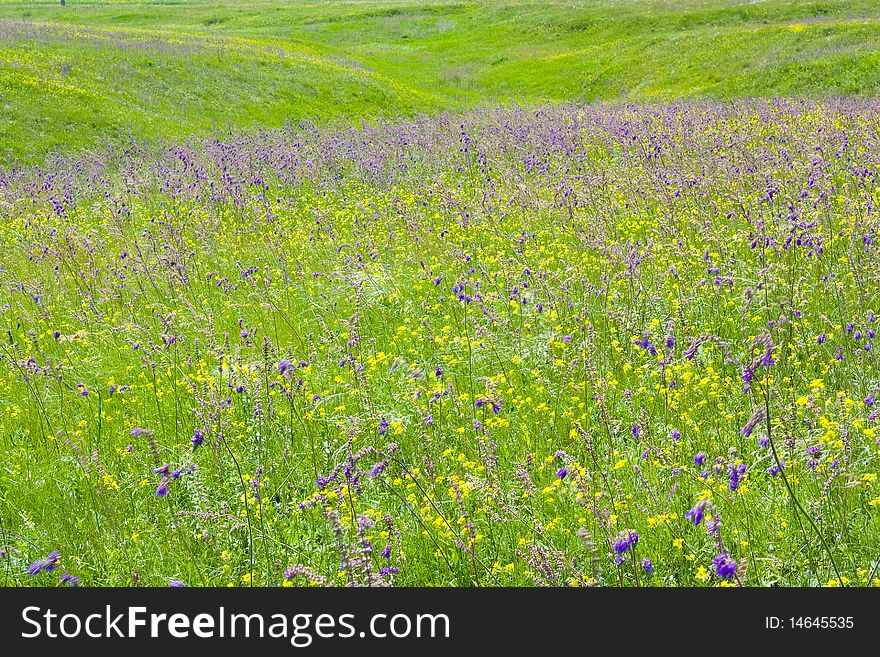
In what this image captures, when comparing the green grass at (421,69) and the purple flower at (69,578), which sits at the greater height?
the green grass at (421,69)

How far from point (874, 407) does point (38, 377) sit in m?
5.87

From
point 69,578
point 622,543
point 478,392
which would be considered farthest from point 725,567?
point 478,392

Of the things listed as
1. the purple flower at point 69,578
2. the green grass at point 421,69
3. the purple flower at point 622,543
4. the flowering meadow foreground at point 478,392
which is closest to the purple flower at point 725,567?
the flowering meadow foreground at point 478,392

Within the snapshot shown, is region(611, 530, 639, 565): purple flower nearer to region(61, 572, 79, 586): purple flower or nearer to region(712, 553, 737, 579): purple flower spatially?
region(712, 553, 737, 579): purple flower

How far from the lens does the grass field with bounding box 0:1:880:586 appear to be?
11.1ft

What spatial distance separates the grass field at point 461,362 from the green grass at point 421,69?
8906 millimetres

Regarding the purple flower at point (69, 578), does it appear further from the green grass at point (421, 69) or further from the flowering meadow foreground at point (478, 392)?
the green grass at point (421, 69)

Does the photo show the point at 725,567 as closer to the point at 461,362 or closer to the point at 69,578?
the point at 69,578

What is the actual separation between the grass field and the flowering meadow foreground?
30 millimetres

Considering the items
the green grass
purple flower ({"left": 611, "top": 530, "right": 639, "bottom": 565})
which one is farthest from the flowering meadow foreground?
the green grass

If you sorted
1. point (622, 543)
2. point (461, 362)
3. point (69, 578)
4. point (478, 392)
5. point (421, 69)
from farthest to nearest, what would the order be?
1. point (421, 69)
2. point (461, 362)
3. point (478, 392)
4. point (69, 578)
5. point (622, 543)

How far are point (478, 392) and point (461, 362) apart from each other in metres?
0.45

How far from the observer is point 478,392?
5031 mm

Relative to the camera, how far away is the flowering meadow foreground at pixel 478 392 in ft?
10.9
